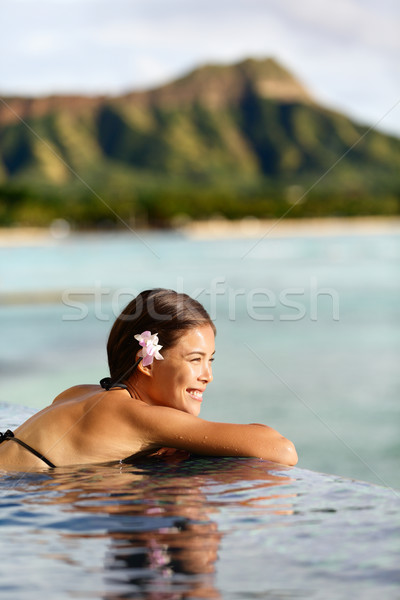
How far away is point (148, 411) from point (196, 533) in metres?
0.80

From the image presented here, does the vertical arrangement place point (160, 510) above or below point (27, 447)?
below

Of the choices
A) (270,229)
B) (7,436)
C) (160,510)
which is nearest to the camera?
(160,510)

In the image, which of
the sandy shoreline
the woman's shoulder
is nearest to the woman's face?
the woman's shoulder

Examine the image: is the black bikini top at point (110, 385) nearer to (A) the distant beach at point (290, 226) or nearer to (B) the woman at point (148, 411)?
(B) the woman at point (148, 411)

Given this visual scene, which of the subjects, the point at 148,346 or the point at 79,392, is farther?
the point at 79,392

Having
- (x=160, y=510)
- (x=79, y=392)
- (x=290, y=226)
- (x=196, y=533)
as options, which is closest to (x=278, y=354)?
(x=79, y=392)

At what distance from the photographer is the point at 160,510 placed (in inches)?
148

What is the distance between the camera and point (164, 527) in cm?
353

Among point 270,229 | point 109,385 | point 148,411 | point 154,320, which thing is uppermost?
point 270,229

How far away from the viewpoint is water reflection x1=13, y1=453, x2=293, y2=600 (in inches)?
120

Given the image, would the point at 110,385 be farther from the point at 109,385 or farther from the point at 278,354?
the point at 278,354

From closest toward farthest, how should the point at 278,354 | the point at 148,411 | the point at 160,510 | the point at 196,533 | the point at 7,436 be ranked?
1. the point at 196,533
2. the point at 160,510
3. the point at 148,411
4. the point at 7,436
5. the point at 278,354

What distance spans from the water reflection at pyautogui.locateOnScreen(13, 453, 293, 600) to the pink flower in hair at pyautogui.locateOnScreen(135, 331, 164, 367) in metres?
0.56

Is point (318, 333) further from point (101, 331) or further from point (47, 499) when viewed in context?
point (47, 499)
